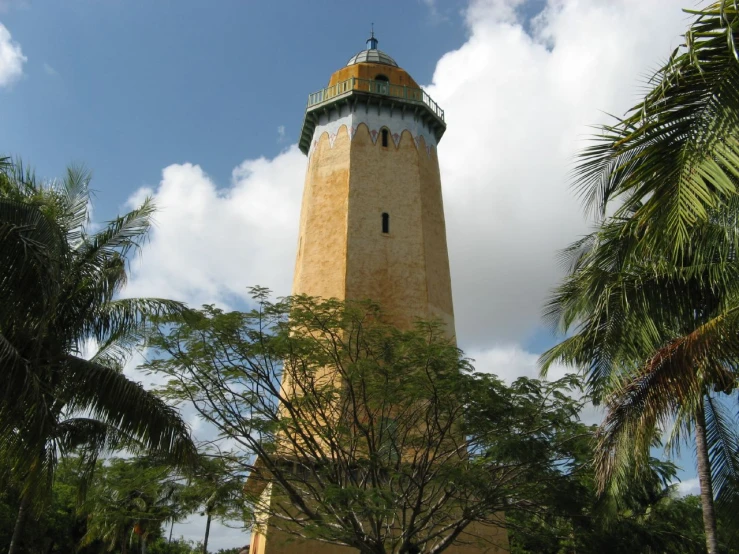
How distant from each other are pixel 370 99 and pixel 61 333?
15116 mm

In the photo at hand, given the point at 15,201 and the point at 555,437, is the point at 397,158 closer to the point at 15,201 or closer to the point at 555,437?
the point at 555,437

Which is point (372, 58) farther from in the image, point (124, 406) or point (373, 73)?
point (124, 406)

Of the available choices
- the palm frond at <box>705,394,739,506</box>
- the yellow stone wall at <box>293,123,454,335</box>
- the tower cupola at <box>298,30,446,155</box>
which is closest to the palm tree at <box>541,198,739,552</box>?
the palm frond at <box>705,394,739,506</box>

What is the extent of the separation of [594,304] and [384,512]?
520cm

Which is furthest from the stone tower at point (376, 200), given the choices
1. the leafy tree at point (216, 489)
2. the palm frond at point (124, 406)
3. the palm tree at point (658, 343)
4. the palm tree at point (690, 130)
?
the palm tree at point (690, 130)

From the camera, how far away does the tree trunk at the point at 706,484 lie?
10922mm

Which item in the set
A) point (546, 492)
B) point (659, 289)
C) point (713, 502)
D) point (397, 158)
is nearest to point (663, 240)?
point (659, 289)

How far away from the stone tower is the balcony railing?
38 millimetres

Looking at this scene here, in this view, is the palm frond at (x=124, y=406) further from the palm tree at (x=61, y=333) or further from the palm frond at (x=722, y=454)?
the palm frond at (x=722, y=454)

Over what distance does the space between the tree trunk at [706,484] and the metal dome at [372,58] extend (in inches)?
720

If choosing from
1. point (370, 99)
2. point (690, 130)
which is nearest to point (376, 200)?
point (370, 99)

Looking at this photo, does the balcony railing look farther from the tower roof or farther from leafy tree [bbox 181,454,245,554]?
leafy tree [bbox 181,454,245,554]

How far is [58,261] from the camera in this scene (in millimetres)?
8820

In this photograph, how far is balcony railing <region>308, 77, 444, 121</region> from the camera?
23.4 m
